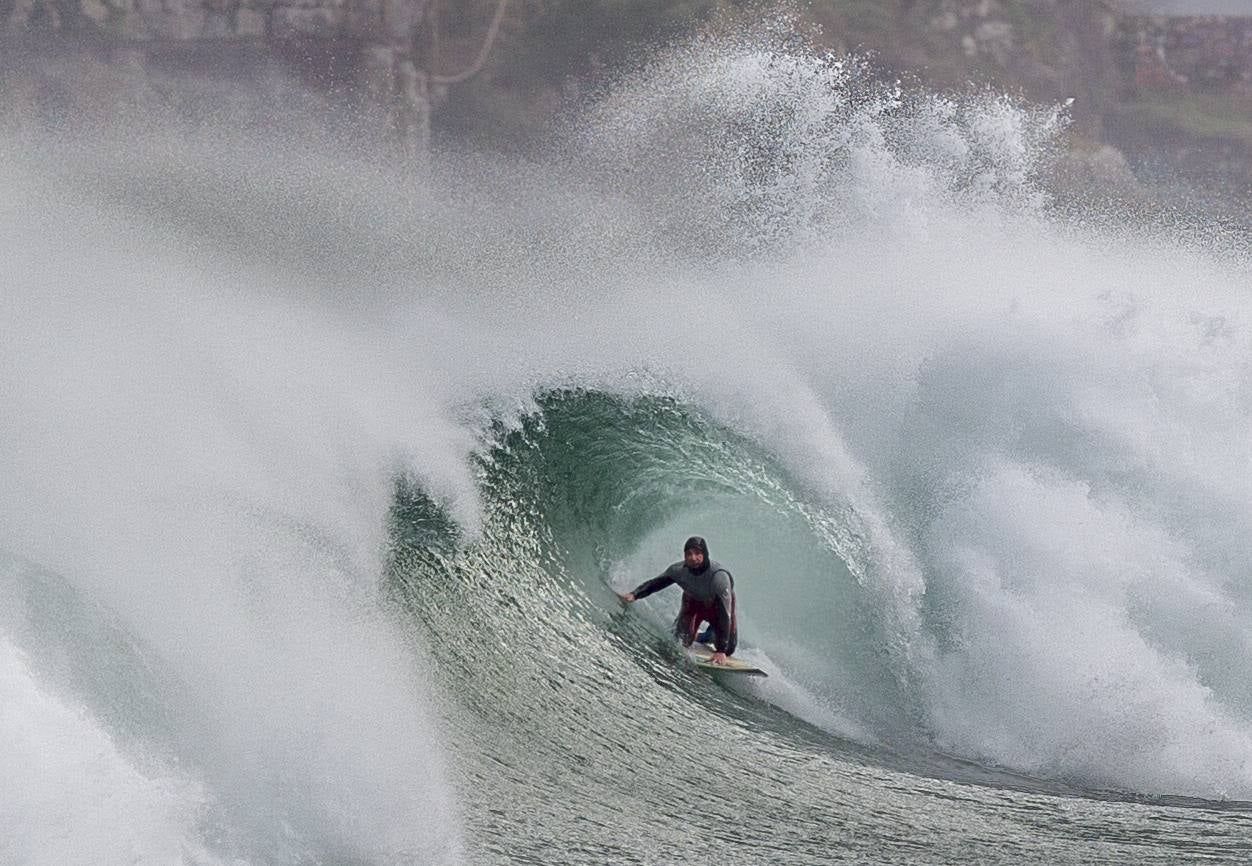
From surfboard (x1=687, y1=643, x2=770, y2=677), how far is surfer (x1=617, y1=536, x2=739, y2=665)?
3cm

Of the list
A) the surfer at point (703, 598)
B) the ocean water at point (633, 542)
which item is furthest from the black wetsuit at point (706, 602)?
the ocean water at point (633, 542)

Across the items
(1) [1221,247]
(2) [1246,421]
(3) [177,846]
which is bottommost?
(3) [177,846]

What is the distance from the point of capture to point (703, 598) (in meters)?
9.29

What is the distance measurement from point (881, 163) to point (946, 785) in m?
8.82

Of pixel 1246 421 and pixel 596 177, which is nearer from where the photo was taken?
pixel 1246 421

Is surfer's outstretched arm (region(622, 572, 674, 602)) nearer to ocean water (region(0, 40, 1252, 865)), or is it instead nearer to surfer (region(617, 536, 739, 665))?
surfer (region(617, 536, 739, 665))

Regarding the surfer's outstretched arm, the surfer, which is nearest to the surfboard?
the surfer

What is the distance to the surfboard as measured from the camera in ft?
30.0

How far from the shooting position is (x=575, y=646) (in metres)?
9.09

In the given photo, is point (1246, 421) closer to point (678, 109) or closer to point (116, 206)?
point (116, 206)

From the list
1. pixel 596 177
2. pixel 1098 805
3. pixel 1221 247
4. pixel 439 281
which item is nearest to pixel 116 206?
pixel 439 281

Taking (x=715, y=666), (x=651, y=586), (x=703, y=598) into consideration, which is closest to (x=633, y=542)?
(x=651, y=586)

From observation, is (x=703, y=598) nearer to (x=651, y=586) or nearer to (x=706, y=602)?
(x=706, y=602)

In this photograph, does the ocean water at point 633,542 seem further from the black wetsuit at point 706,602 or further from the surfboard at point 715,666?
the black wetsuit at point 706,602
